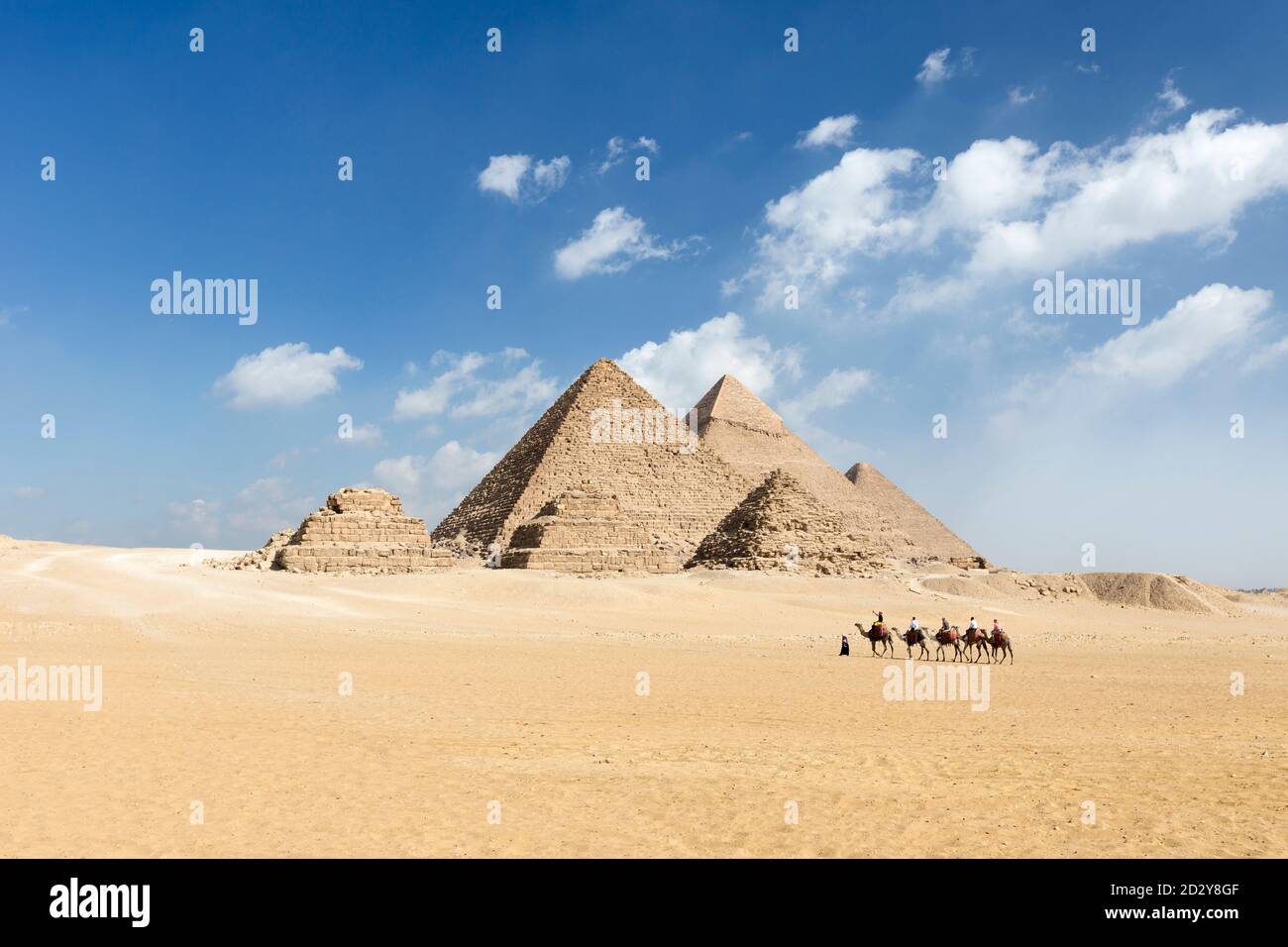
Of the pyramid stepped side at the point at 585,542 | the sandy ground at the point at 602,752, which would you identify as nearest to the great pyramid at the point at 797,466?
the pyramid stepped side at the point at 585,542

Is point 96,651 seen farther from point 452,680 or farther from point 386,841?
point 386,841

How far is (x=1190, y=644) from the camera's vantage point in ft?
84.1

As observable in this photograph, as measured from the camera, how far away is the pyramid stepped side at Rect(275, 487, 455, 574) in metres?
35.9

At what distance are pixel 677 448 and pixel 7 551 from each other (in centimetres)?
4179

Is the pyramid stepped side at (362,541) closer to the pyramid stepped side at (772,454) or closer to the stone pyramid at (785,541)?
the stone pyramid at (785,541)

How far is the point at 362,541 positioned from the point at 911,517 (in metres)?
59.0

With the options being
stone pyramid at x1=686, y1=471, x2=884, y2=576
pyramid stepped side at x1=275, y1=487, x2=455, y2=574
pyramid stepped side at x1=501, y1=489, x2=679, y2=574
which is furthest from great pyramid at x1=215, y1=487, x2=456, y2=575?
stone pyramid at x1=686, y1=471, x2=884, y2=576

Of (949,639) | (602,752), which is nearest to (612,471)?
(949,639)

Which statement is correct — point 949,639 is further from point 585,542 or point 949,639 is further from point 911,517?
point 911,517

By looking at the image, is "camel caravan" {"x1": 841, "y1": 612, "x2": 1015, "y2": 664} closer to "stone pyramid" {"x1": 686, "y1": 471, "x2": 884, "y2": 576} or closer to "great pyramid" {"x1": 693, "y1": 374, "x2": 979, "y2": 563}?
"stone pyramid" {"x1": 686, "y1": 471, "x2": 884, "y2": 576}

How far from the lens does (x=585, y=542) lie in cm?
4103

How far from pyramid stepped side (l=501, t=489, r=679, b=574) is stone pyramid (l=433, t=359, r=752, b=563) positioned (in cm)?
1253

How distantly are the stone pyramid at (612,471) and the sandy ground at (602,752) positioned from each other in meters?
37.9
